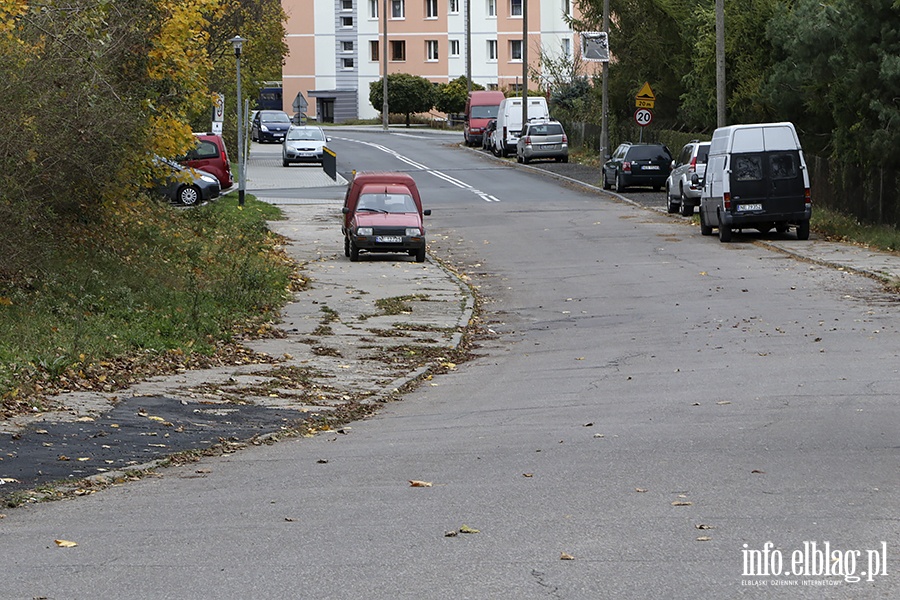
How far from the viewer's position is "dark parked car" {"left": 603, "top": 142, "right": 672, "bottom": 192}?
4566 cm

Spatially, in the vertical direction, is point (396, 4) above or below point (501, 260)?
above

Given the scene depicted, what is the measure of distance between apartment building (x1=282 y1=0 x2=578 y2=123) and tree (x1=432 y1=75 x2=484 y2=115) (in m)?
6.19

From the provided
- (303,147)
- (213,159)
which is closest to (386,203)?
(213,159)

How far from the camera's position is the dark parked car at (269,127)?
85.4 metres

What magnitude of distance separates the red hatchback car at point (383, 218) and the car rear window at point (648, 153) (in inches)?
679

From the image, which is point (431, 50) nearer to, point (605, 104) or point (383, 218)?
point (605, 104)

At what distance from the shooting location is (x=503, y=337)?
18688 mm

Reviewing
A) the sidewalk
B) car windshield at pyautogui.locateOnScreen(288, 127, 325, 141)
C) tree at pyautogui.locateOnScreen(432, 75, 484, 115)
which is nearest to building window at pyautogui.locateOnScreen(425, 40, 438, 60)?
tree at pyautogui.locateOnScreen(432, 75, 484, 115)

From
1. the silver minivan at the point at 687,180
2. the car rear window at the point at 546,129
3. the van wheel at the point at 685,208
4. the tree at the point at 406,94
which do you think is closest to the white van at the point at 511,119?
the car rear window at the point at 546,129

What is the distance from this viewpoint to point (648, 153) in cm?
4581

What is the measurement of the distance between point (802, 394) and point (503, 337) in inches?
253

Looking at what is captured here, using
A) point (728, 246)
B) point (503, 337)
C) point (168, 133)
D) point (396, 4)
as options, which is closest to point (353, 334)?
point (503, 337)

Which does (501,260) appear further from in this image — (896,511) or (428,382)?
(896,511)

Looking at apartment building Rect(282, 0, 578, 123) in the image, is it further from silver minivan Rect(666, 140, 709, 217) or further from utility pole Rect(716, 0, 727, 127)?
utility pole Rect(716, 0, 727, 127)
